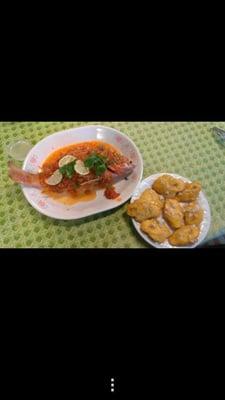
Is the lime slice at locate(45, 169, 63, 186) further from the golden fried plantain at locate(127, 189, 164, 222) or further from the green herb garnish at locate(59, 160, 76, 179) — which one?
the golden fried plantain at locate(127, 189, 164, 222)

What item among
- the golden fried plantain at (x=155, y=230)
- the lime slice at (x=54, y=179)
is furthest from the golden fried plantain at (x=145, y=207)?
the lime slice at (x=54, y=179)

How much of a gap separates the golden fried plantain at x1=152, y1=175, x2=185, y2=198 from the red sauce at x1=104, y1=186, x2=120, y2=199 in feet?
0.62

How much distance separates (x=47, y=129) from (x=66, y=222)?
2.18ft

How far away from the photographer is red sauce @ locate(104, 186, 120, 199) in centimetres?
152

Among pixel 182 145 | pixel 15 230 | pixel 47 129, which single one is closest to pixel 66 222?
pixel 15 230

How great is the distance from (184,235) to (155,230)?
120mm

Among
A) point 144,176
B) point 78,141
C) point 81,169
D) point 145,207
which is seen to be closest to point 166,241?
point 145,207

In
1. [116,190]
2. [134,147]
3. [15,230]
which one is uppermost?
[134,147]

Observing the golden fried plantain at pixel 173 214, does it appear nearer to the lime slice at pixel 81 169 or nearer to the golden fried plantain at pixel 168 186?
the golden fried plantain at pixel 168 186

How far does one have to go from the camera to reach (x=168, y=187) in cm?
152

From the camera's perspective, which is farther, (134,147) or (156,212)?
(134,147)

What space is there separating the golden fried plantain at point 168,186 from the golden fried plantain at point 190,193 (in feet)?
0.07

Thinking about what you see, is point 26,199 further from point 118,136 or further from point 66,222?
point 118,136

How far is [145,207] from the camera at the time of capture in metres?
1.42
